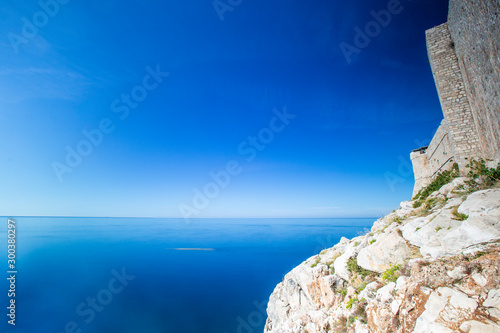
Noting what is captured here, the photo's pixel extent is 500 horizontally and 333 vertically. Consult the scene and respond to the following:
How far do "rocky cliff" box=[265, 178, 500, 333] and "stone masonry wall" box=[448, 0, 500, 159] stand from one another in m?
2.35

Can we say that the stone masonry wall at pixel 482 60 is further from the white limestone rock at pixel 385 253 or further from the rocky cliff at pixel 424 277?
the white limestone rock at pixel 385 253

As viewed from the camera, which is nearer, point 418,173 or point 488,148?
point 488,148

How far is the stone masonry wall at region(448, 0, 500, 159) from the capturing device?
679 centimetres

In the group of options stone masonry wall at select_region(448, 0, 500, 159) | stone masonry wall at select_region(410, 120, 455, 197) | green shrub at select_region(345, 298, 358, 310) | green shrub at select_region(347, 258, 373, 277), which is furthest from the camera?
stone masonry wall at select_region(410, 120, 455, 197)

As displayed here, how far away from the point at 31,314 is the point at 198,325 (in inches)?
1000

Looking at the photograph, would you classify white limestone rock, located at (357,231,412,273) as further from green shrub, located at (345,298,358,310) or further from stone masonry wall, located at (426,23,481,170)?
stone masonry wall, located at (426,23,481,170)

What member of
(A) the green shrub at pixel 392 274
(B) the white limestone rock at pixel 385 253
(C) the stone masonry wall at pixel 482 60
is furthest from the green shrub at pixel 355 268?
(C) the stone masonry wall at pixel 482 60

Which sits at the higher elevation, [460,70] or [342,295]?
A: [460,70]

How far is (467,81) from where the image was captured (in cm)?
905

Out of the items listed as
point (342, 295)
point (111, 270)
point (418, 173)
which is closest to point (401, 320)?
point (342, 295)

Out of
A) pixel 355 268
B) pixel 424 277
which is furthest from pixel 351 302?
pixel 424 277

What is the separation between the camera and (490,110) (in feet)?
24.5

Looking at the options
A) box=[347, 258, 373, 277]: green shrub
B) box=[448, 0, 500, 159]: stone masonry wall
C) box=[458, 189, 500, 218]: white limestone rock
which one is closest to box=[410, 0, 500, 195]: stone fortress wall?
box=[448, 0, 500, 159]: stone masonry wall

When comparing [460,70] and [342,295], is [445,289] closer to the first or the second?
[342,295]
